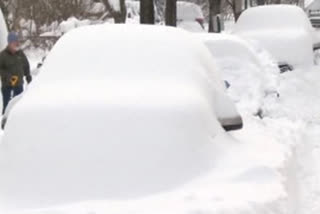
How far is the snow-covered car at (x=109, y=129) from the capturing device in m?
4.61

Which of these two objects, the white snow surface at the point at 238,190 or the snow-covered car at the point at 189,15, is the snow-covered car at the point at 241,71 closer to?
the white snow surface at the point at 238,190

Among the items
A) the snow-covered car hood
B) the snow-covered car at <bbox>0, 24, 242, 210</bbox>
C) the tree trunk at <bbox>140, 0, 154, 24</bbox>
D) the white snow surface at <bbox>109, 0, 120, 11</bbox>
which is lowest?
the white snow surface at <bbox>109, 0, 120, 11</bbox>

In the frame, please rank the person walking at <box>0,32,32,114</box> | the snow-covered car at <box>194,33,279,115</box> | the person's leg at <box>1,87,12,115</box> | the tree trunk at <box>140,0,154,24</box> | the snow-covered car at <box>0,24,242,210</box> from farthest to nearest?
1. the tree trunk at <box>140,0,154,24</box>
2. the person's leg at <box>1,87,12,115</box>
3. the person walking at <box>0,32,32,114</box>
4. the snow-covered car at <box>194,33,279,115</box>
5. the snow-covered car at <box>0,24,242,210</box>

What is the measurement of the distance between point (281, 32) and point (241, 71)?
14.0 feet

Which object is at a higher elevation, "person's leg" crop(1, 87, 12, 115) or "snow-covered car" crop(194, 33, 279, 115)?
"snow-covered car" crop(194, 33, 279, 115)

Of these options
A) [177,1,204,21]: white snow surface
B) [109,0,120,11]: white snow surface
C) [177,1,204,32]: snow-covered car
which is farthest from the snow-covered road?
[177,1,204,21]: white snow surface

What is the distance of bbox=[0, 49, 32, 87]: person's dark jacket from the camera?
12531 millimetres

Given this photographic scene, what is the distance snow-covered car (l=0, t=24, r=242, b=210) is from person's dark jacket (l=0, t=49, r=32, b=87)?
23.3ft

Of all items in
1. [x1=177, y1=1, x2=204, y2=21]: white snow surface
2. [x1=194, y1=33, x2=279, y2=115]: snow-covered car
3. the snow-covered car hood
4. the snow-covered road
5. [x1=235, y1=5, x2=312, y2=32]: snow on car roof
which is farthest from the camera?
[x1=177, y1=1, x2=204, y2=21]: white snow surface

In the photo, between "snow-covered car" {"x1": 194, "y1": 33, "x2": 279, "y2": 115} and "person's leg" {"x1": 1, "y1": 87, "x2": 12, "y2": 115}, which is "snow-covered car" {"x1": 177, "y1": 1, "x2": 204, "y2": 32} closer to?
"person's leg" {"x1": 1, "y1": 87, "x2": 12, "y2": 115}

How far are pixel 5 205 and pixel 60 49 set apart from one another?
162 cm

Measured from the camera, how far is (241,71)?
10.5 m

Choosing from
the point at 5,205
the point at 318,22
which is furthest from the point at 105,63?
the point at 318,22

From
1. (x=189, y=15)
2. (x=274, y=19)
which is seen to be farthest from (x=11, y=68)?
(x=189, y=15)
